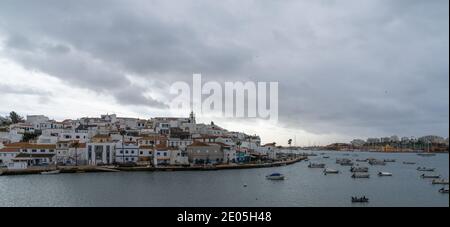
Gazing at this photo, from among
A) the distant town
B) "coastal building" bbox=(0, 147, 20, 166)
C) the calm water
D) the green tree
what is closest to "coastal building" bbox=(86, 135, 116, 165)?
the distant town

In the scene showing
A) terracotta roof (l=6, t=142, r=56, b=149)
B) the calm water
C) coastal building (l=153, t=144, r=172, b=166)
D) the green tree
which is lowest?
the calm water

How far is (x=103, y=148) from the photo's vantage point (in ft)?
129

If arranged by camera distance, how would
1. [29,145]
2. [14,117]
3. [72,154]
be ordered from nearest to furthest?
[29,145], [72,154], [14,117]

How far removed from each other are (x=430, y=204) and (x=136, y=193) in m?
15.2

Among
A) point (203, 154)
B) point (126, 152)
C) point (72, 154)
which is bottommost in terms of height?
point (203, 154)

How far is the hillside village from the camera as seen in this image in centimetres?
3828

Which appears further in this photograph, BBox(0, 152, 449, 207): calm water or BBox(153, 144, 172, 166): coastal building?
BBox(153, 144, 172, 166): coastal building

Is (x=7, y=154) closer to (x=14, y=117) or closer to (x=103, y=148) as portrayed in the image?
(x=103, y=148)

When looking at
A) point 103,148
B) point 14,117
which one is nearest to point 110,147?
point 103,148

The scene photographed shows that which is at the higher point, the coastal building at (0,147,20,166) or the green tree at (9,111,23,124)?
the green tree at (9,111,23,124)

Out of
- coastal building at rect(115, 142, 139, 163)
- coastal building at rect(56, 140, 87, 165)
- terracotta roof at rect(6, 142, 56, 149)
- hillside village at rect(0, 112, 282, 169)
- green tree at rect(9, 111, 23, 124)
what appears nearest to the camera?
terracotta roof at rect(6, 142, 56, 149)

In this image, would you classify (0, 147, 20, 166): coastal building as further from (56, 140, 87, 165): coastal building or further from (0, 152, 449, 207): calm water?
(0, 152, 449, 207): calm water

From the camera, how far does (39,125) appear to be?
2039 inches
